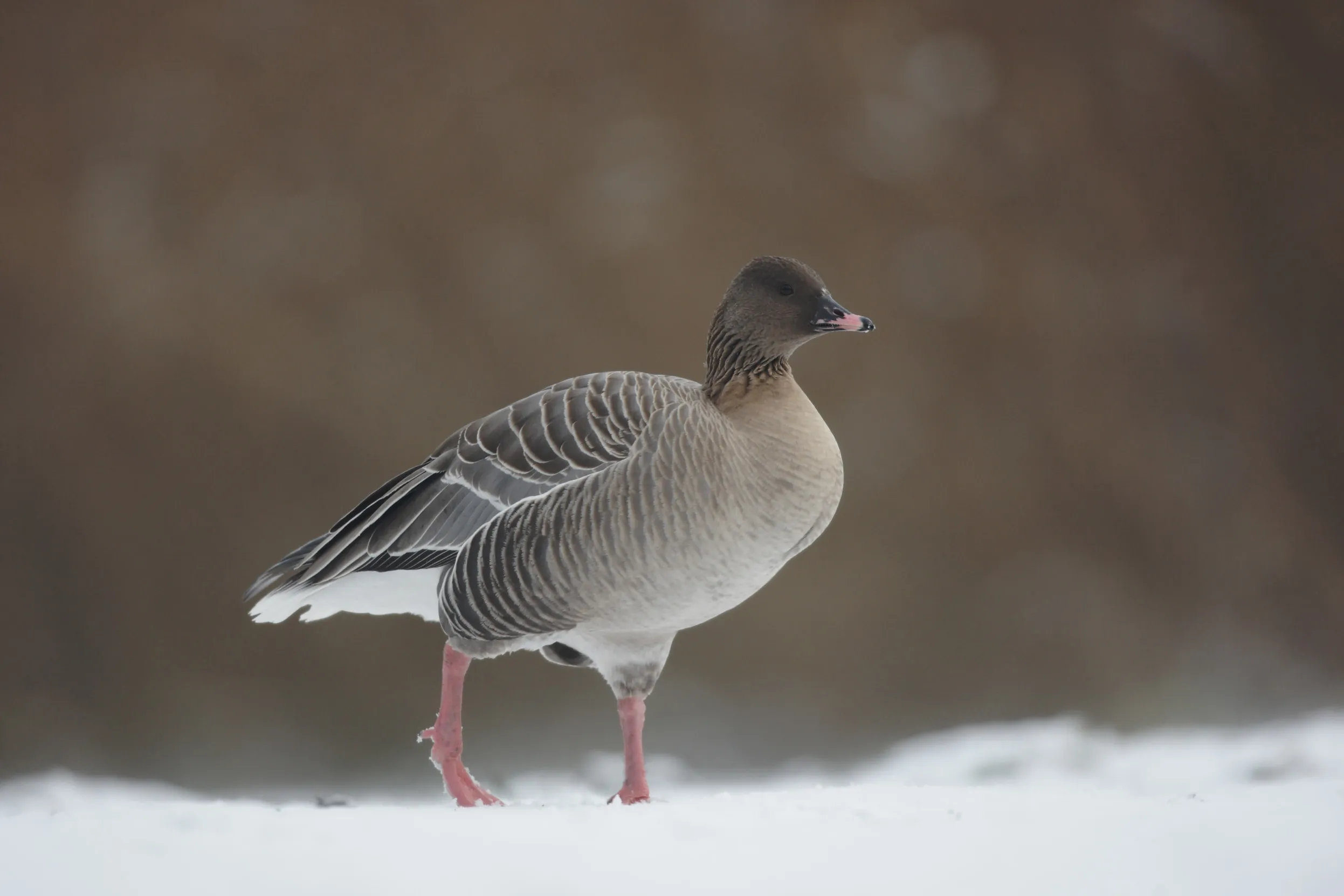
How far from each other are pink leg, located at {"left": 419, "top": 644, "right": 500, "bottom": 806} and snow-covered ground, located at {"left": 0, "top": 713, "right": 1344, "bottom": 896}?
3.9 inches

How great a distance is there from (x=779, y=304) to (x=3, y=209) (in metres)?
3.69

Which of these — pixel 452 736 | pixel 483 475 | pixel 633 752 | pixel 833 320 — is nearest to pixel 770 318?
pixel 833 320

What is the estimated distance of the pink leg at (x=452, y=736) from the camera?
2316 mm

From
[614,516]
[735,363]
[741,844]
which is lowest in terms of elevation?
[741,844]

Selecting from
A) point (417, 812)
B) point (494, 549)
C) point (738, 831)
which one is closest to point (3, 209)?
point (494, 549)

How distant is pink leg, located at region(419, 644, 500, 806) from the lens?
7.60ft

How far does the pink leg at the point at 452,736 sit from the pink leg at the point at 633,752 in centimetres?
27

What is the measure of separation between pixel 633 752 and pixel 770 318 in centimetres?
94

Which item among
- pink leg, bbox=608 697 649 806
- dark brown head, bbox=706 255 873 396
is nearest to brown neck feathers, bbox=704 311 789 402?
dark brown head, bbox=706 255 873 396

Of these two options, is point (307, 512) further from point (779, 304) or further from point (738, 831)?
point (738, 831)

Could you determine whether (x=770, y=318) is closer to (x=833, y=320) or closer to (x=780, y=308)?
(x=780, y=308)

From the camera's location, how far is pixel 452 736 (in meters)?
2.33

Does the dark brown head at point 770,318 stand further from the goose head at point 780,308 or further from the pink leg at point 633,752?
the pink leg at point 633,752

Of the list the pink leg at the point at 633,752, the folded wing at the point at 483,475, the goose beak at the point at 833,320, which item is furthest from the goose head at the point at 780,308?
the pink leg at the point at 633,752
